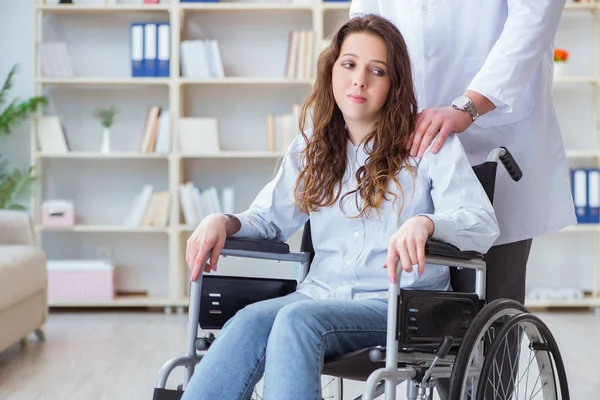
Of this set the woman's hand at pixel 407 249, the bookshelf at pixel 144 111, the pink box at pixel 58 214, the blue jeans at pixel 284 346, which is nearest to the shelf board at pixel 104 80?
the bookshelf at pixel 144 111

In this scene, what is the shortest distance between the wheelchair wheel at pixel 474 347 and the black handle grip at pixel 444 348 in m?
0.02

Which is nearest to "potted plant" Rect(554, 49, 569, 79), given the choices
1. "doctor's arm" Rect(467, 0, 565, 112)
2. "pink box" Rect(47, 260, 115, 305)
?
"pink box" Rect(47, 260, 115, 305)

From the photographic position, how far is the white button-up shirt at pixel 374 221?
5.68ft

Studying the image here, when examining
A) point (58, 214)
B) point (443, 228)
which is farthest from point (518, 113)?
point (58, 214)

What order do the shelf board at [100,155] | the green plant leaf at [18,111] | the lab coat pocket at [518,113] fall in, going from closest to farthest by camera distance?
the lab coat pocket at [518,113], the green plant leaf at [18,111], the shelf board at [100,155]

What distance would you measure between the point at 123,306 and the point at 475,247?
3.70 meters

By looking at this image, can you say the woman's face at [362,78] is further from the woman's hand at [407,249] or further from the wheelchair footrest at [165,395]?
the wheelchair footrest at [165,395]

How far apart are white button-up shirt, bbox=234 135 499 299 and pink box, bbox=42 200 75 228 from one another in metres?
3.20

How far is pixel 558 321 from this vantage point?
4.65 metres

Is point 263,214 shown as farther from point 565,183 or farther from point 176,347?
point 176,347

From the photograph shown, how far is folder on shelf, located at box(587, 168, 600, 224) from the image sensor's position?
4.95 meters

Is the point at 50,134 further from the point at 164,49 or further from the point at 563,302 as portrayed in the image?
the point at 563,302

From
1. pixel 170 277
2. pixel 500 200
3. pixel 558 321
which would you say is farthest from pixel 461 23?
pixel 170 277

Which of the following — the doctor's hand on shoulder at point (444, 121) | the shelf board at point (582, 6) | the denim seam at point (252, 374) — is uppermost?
the shelf board at point (582, 6)
